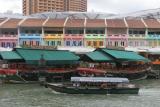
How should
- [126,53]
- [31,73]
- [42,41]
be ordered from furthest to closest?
[42,41] < [126,53] < [31,73]

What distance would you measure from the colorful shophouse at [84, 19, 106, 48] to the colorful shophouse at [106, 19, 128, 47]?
3.19 ft

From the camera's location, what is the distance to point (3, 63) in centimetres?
7388

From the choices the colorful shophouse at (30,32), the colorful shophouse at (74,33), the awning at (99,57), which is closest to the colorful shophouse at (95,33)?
the colorful shophouse at (74,33)

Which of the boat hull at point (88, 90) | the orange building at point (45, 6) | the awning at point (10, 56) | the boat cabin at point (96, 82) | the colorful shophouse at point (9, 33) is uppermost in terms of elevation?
the boat cabin at point (96, 82)

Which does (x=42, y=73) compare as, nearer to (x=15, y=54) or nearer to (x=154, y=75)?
(x=15, y=54)

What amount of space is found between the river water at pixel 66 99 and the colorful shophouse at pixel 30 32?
34.6 metres

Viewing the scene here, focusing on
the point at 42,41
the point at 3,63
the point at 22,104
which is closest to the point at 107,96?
the point at 22,104

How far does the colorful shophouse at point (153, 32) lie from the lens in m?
97.6

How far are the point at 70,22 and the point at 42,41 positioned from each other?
27.9 feet

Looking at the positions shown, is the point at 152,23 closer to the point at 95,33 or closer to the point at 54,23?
the point at 95,33

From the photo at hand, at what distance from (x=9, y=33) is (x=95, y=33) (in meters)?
16.2

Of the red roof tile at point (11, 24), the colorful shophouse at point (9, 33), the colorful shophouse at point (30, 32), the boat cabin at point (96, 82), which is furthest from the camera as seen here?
the red roof tile at point (11, 24)

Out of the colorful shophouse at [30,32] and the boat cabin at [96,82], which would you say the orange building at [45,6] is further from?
the boat cabin at [96,82]

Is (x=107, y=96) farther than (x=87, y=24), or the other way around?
(x=87, y=24)
